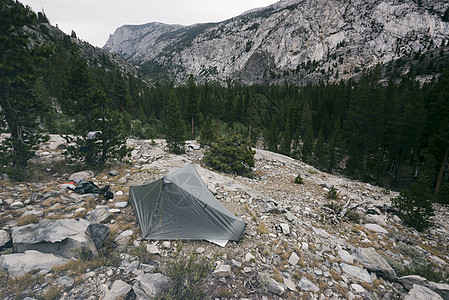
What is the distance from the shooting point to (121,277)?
5145mm

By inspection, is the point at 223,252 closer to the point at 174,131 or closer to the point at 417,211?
the point at 417,211

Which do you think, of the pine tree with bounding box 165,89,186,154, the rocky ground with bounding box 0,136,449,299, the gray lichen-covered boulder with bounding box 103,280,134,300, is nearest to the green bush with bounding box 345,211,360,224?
the rocky ground with bounding box 0,136,449,299

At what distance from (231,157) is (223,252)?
11685 mm

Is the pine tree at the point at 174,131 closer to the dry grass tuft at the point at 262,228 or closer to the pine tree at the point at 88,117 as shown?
the pine tree at the point at 88,117

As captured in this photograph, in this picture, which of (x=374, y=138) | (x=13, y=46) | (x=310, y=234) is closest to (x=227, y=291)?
(x=310, y=234)

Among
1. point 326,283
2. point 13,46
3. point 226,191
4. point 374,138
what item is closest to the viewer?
point 326,283

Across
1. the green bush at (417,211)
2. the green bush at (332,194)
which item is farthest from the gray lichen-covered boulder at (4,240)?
the green bush at (417,211)

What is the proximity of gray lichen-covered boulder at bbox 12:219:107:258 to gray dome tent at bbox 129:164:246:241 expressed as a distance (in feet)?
6.31

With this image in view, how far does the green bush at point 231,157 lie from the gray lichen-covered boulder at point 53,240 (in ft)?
39.8

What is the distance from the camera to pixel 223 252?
6629 mm

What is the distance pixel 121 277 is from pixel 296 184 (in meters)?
14.9

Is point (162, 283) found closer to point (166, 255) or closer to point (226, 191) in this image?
point (166, 255)

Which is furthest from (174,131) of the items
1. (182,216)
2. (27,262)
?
(27,262)

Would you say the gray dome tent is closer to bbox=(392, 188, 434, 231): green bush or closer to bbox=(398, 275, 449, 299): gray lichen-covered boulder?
bbox=(398, 275, 449, 299): gray lichen-covered boulder
